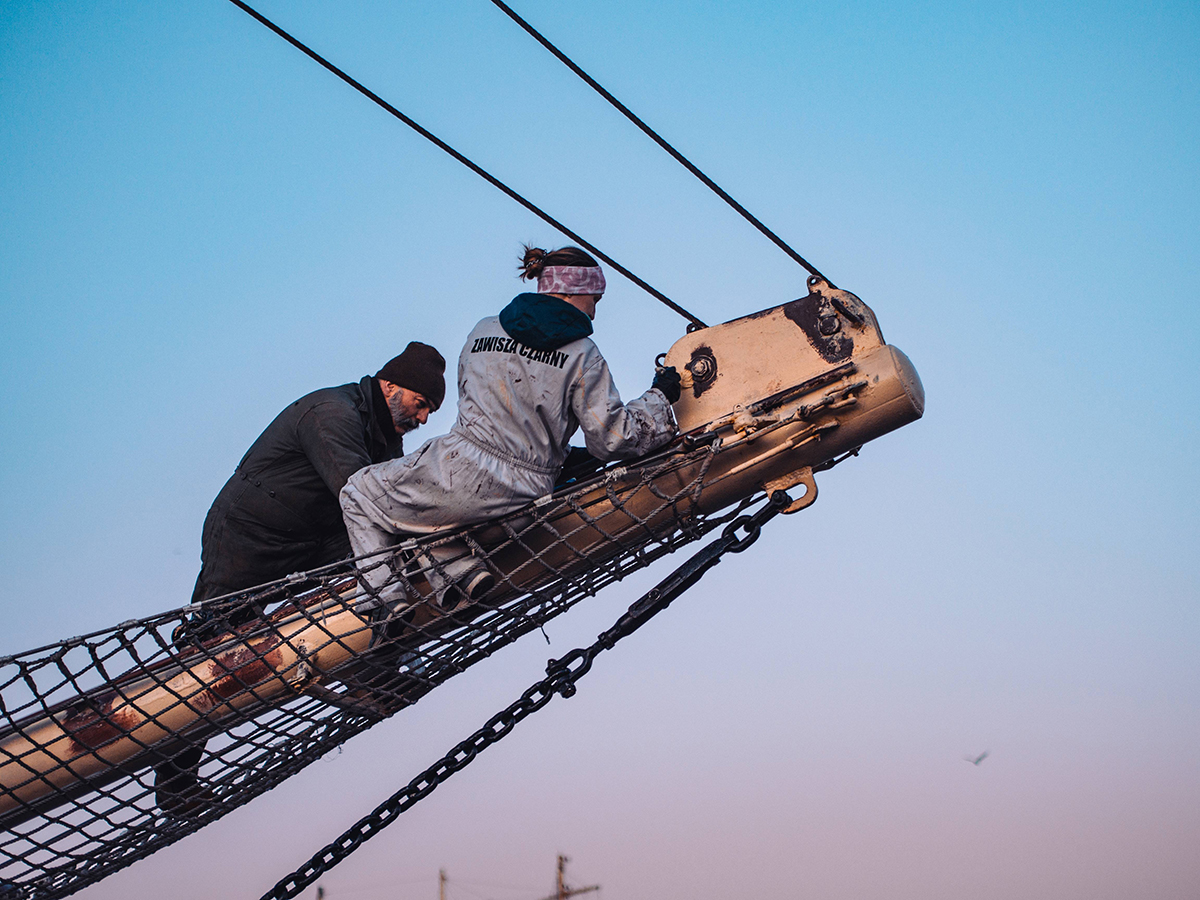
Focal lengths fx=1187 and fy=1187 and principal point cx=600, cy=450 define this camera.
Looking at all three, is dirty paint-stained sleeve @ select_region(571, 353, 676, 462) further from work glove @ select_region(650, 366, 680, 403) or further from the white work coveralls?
work glove @ select_region(650, 366, 680, 403)

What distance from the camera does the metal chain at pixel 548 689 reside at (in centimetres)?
381

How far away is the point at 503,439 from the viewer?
3.59 meters

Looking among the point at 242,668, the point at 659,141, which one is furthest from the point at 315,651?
the point at 659,141

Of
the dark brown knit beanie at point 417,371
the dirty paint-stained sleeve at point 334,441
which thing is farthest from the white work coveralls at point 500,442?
the dark brown knit beanie at point 417,371

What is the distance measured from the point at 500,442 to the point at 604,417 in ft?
1.06

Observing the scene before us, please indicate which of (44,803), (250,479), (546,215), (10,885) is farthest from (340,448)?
(10,885)

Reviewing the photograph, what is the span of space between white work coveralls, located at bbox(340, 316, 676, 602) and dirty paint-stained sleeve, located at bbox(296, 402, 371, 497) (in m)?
0.38

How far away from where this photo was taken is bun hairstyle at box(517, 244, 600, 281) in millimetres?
3834

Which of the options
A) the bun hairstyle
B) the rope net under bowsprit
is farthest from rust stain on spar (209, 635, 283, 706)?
the bun hairstyle

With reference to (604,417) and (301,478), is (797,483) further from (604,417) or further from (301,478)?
(301,478)

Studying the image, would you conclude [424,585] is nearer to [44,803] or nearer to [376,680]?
[376,680]

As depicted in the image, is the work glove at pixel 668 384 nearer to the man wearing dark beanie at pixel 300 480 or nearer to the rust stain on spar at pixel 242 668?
the man wearing dark beanie at pixel 300 480

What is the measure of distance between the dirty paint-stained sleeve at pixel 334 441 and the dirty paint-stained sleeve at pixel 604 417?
35.0 inches

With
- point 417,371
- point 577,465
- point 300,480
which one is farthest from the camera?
point 417,371
